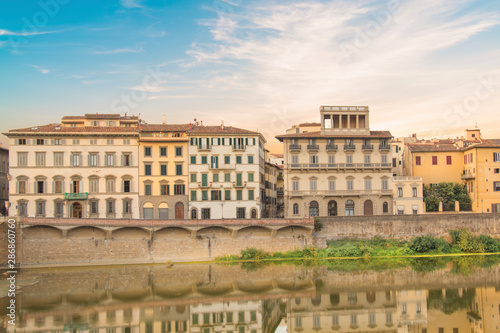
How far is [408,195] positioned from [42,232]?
38212 mm

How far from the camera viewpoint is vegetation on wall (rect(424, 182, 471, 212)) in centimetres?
5736

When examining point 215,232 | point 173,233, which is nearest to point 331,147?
point 215,232

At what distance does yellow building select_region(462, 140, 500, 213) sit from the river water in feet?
46.6

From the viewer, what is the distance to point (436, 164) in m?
61.7

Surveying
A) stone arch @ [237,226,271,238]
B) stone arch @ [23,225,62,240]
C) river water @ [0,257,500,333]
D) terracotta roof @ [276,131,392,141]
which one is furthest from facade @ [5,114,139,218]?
terracotta roof @ [276,131,392,141]

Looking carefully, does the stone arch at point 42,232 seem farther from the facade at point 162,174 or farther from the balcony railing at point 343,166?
the balcony railing at point 343,166

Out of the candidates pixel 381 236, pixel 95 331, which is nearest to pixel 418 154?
pixel 381 236

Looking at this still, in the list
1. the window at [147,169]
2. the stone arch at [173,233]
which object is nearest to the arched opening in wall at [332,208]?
the stone arch at [173,233]

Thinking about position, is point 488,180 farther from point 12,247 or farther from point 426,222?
point 12,247

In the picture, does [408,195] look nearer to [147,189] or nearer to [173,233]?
[173,233]

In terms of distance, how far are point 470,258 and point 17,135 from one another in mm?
45979

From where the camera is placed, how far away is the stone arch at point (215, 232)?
1916 inches

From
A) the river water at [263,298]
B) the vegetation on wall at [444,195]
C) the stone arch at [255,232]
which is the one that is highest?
the vegetation on wall at [444,195]

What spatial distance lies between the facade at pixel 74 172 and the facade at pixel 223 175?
A: 6.23 meters
